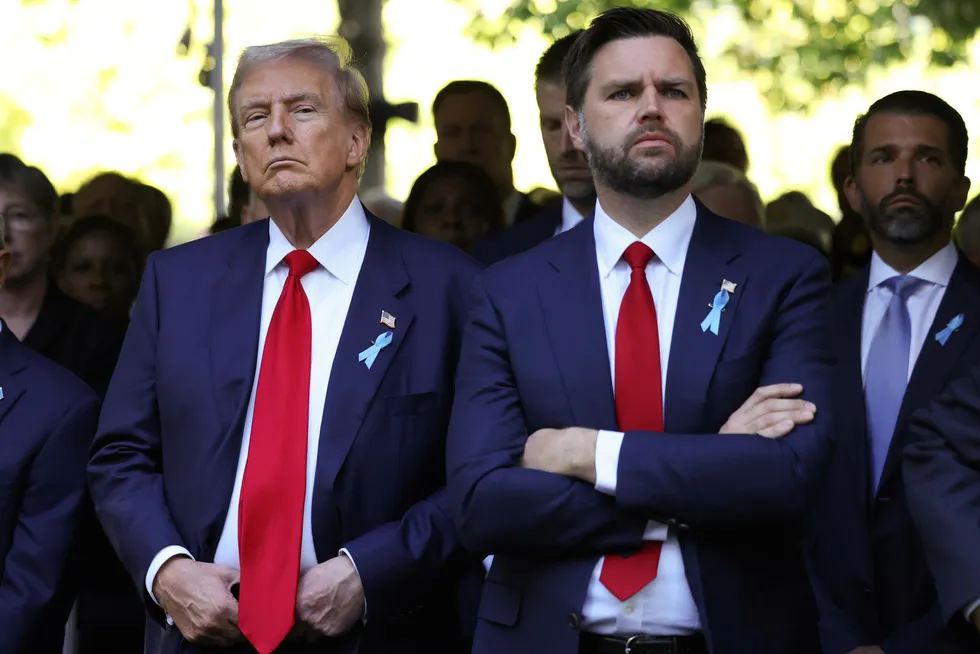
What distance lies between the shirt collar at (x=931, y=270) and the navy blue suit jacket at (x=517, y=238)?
1084 mm

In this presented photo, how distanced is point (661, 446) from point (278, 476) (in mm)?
941

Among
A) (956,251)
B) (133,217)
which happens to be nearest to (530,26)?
(133,217)

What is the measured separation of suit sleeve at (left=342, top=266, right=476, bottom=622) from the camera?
3.84 m

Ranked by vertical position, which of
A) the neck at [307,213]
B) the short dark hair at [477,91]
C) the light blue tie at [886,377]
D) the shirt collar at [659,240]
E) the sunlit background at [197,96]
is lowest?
the light blue tie at [886,377]

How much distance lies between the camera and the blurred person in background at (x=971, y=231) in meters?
6.17

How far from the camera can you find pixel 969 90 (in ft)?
50.3

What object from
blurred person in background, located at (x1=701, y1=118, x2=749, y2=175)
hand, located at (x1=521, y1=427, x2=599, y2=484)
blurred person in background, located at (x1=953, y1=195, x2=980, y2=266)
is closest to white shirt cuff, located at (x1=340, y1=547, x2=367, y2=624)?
hand, located at (x1=521, y1=427, x2=599, y2=484)

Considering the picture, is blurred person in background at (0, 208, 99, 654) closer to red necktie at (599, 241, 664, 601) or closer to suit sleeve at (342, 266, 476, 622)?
suit sleeve at (342, 266, 476, 622)

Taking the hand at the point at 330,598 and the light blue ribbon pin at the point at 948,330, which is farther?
the light blue ribbon pin at the point at 948,330

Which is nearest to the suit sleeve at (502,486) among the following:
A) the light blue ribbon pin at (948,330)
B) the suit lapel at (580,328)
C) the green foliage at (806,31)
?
the suit lapel at (580,328)

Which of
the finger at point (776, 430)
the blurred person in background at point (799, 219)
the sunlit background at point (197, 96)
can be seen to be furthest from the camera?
the sunlit background at point (197, 96)

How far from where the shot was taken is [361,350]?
13.2 ft

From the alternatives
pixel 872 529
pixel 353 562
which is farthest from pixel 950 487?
pixel 353 562

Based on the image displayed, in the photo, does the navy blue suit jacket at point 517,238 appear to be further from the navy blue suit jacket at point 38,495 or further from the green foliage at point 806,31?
the green foliage at point 806,31
